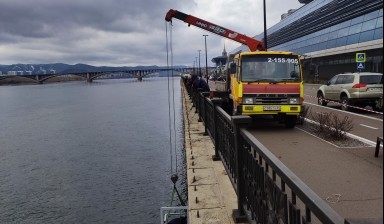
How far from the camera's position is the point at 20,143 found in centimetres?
2170

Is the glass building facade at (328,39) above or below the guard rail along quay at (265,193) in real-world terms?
above

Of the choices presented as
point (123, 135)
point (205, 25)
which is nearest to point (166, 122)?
point (123, 135)

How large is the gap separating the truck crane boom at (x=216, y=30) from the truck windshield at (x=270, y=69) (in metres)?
6.85

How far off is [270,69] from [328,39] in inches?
1729

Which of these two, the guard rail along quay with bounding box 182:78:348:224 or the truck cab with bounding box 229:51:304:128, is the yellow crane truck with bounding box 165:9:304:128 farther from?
the guard rail along quay with bounding box 182:78:348:224

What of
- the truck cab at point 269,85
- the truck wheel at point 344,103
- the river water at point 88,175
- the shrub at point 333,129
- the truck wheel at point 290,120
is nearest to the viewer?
the river water at point 88,175

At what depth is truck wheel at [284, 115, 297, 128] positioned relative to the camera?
42.8 feet

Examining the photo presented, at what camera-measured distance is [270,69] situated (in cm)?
1261

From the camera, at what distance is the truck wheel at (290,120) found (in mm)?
13055

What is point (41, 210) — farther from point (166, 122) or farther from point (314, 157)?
→ point (166, 122)

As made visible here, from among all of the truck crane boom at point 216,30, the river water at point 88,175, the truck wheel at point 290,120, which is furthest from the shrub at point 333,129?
the truck crane boom at point 216,30

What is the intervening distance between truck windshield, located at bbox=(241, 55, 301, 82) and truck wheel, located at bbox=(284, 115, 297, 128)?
1.32 m

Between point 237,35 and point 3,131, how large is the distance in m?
18.1

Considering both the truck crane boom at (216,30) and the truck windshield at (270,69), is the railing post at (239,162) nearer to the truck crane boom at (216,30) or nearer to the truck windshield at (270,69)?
the truck windshield at (270,69)
